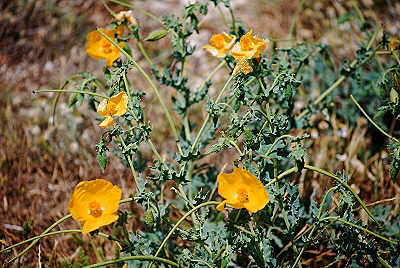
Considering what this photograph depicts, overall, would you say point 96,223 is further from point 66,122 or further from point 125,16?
point 66,122

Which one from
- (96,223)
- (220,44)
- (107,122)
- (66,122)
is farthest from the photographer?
(66,122)

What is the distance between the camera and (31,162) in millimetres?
2127

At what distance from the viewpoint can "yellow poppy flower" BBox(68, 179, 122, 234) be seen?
115 centimetres

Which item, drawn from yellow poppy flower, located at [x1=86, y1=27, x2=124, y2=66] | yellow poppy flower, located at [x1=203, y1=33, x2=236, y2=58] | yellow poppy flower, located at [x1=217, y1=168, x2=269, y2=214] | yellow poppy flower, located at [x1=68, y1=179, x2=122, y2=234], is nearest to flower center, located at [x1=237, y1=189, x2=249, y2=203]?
yellow poppy flower, located at [x1=217, y1=168, x2=269, y2=214]

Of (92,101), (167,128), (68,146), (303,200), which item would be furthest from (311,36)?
(92,101)

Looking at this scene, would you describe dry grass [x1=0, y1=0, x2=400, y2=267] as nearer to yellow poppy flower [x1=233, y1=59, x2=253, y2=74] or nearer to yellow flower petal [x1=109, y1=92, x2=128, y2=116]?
yellow flower petal [x1=109, y1=92, x2=128, y2=116]

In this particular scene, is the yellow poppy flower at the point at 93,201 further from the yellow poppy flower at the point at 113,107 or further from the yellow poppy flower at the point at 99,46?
the yellow poppy flower at the point at 99,46

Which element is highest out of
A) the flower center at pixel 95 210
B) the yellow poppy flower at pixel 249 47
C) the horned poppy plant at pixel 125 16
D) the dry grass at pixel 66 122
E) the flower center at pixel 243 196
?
the yellow poppy flower at pixel 249 47

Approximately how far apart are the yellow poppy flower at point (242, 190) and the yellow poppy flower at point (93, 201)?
245 mm

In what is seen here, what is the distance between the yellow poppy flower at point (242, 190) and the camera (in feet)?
3.68

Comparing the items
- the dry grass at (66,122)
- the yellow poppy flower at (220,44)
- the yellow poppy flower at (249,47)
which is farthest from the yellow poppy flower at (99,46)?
the dry grass at (66,122)

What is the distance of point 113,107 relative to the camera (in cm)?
126

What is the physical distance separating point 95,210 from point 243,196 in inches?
13.5

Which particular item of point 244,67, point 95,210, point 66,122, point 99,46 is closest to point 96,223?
point 95,210
